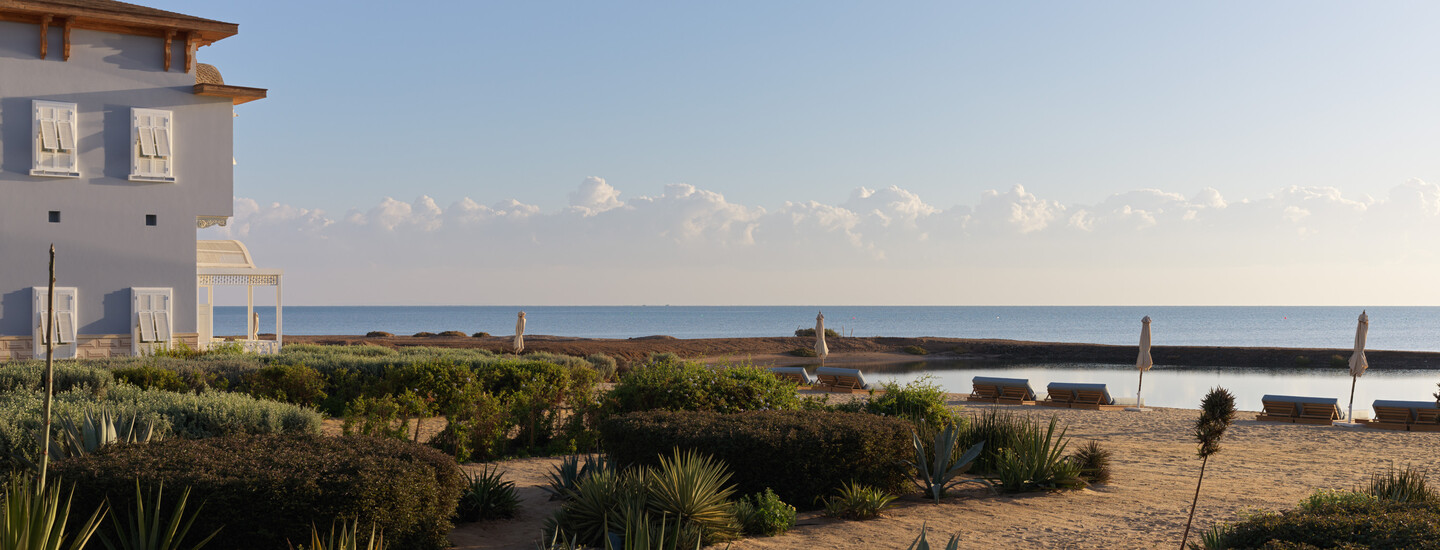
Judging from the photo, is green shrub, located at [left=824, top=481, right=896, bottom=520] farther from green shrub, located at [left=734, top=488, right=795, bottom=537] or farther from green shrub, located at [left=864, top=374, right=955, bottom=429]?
green shrub, located at [left=864, top=374, right=955, bottom=429]

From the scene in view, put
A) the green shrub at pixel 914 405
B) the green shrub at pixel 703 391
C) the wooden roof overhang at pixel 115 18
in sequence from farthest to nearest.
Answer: the wooden roof overhang at pixel 115 18 → the green shrub at pixel 914 405 → the green shrub at pixel 703 391

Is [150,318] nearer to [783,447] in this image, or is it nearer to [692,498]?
[783,447]

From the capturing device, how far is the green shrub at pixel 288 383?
39.1ft

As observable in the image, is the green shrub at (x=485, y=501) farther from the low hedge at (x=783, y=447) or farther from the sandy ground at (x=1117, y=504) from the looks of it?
the low hedge at (x=783, y=447)

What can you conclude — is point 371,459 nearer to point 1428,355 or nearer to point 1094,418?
point 1094,418

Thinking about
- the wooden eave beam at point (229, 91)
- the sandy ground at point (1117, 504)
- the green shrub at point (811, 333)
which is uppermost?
the wooden eave beam at point (229, 91)

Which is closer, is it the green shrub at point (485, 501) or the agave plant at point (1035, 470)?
the green shrub at point (485, 501)

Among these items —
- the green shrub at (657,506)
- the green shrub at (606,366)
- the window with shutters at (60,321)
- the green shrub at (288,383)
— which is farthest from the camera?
the green shrub at (606,366)

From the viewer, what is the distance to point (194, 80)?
19.2 metres

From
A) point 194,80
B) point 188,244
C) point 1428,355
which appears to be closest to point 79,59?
point 194,80

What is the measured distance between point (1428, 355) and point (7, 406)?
50.7 metres

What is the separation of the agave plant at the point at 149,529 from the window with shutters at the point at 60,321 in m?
15.5

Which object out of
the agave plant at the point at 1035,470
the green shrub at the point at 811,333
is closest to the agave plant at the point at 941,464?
the agave plant at the point at 1035,470

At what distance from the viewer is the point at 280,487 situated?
16.9ft
